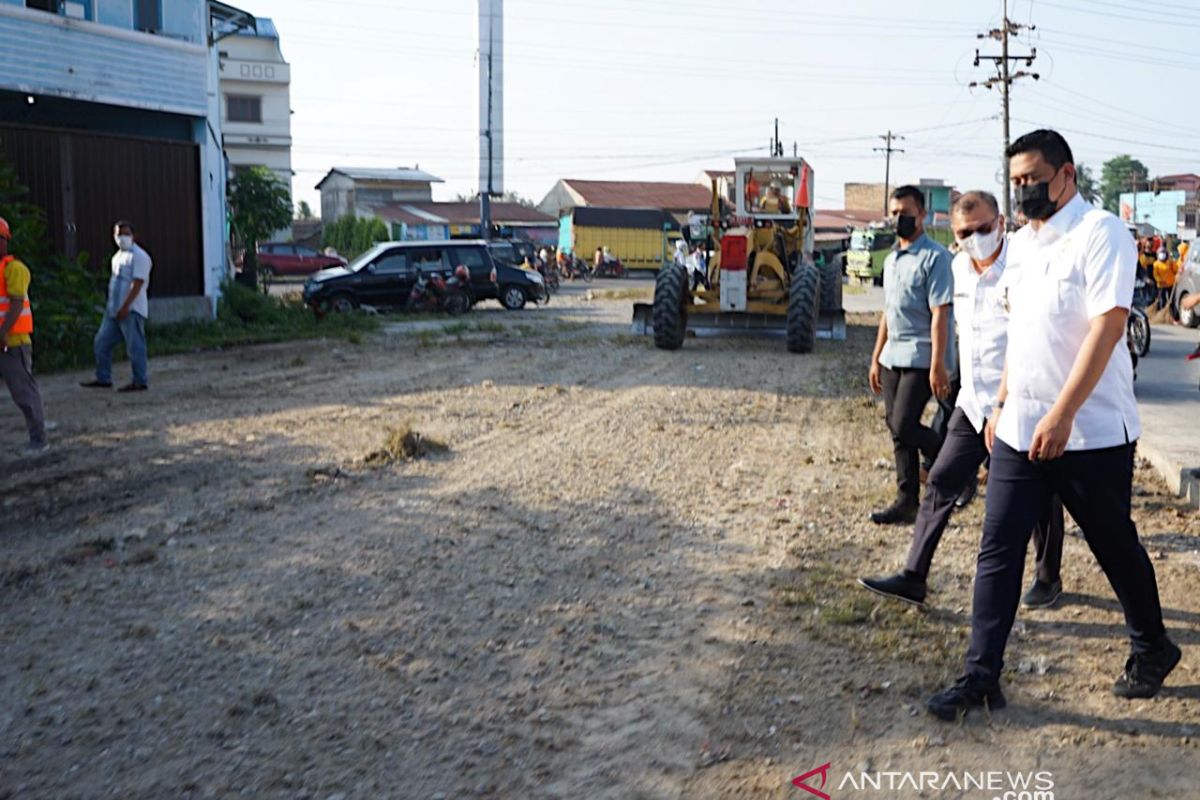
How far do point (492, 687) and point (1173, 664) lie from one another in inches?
94.8

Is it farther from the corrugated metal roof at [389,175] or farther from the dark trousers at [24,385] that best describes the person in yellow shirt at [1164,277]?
the corrugated metal roof at [389,175]

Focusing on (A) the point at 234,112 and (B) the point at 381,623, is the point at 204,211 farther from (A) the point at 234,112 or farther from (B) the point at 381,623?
(A) the point at 234,112

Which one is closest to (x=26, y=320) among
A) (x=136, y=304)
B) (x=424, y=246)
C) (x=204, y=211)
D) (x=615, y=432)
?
(x=136, y=304)

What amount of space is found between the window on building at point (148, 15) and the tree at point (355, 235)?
34045mm

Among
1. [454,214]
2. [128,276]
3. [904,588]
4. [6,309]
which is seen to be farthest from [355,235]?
[904,588]

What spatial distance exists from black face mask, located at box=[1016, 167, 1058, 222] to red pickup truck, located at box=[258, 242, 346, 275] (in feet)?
134

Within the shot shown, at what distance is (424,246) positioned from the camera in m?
24.7

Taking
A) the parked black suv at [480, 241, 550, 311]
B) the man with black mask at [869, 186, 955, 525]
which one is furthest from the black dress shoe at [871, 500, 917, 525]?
the parked black suv at [480, 241, 550, 311]

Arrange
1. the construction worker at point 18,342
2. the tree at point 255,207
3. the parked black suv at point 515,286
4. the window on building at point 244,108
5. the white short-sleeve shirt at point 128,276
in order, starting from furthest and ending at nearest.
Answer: the window on building at point 244,108
the tree at point 255,207
the parked black suv at point 515,286
the white short-sleeve shirt at point 128,276
the construction worker at point 18,342

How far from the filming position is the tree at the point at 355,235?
179 feet

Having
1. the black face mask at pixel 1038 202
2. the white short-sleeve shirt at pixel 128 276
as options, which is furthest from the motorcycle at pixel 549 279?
the black face mask at pixel 1038 202

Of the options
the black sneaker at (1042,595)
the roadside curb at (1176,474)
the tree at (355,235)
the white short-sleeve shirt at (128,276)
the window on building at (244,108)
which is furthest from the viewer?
the window on building at (244,108)

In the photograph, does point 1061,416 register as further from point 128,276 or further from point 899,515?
point 128,276

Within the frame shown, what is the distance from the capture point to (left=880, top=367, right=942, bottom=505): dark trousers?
6453mm
